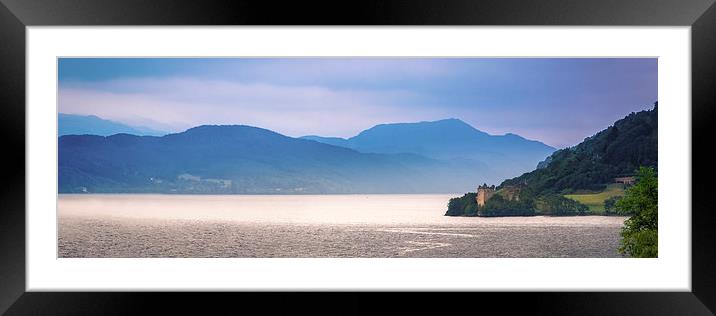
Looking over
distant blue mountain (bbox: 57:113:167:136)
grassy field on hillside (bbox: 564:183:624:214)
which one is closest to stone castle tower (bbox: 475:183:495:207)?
grassy field on hillside (bbox: 564:183:624:214)

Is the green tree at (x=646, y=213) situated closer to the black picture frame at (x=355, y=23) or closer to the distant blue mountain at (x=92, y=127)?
the black picture frame at (x=355, y=23)

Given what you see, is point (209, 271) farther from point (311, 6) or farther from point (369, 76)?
point (369, 76)

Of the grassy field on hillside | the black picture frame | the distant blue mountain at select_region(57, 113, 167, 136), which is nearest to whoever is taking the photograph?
the black picture frame

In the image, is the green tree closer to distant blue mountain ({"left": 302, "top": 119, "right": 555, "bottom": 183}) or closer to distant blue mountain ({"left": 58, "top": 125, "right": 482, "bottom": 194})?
distant blue mountain ({"left": 302, "top": 119, "right": 555, "bottom": 183})

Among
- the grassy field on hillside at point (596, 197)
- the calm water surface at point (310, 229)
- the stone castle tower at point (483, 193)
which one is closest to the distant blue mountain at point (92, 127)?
the calm water surface at point (310, 229)

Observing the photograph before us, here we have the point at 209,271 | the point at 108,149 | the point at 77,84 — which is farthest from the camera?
the point at 108,149

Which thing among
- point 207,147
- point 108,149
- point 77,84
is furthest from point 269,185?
point 77,84

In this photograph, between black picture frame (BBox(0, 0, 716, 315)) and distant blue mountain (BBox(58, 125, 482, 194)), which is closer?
black picture frame (BBox(0, 0, 716, 315))
